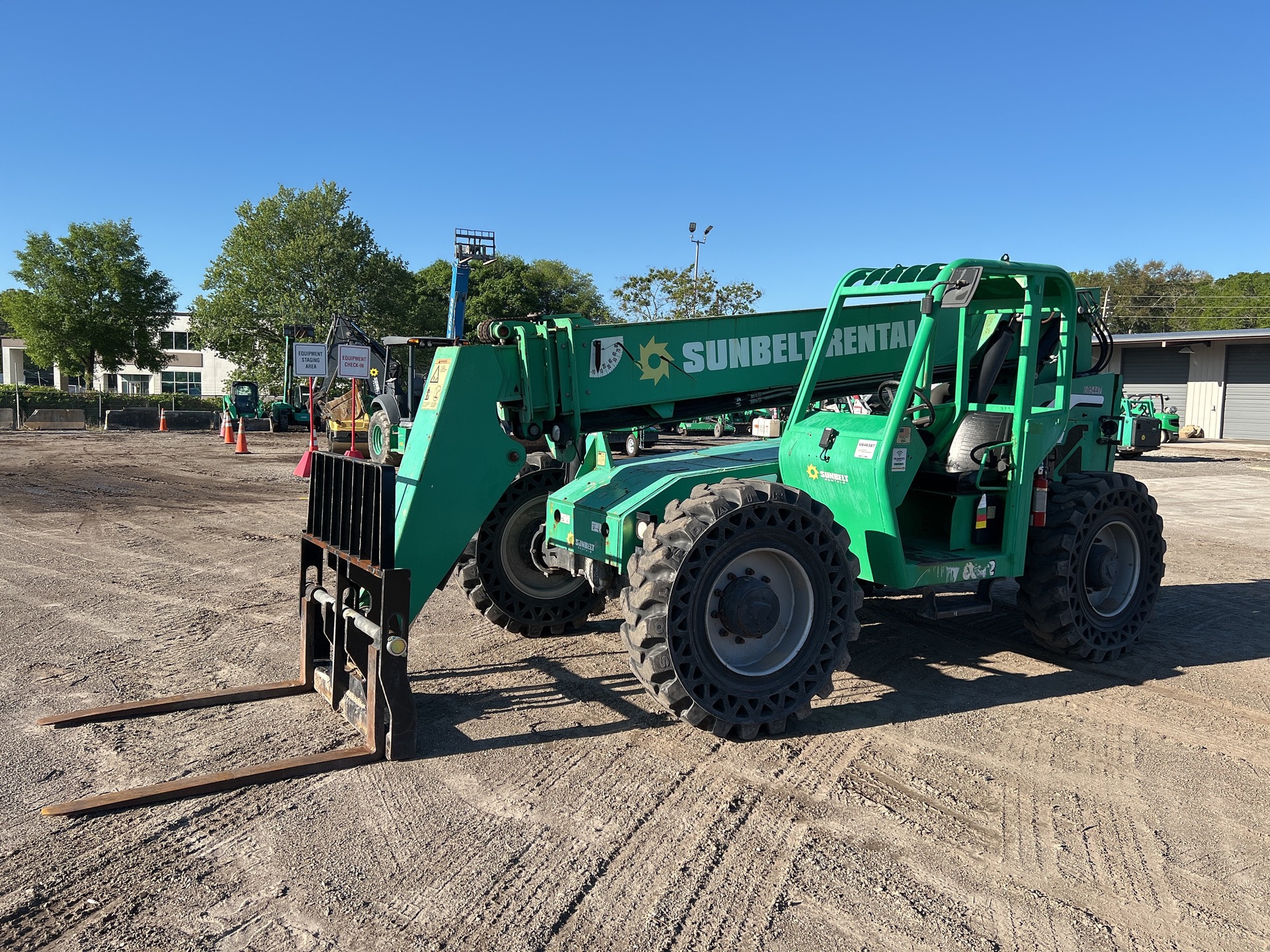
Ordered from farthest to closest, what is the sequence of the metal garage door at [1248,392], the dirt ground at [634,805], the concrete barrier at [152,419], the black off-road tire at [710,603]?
1. the concrete barrier at [152,419]
2. the metal garage door at [1248,392]
3. the black off-road tire at [710,603]
4. the dirt ground at [634,805]

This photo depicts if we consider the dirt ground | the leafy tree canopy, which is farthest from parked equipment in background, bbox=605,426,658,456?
the leafy tree canopy

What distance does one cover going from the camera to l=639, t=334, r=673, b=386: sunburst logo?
5812 mm

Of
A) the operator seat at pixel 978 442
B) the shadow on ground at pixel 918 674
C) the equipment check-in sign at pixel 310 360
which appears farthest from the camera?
the equipment check-in sign at pixel 310 360

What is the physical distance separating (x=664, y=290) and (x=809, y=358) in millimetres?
44377

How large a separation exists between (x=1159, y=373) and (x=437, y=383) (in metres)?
42.2

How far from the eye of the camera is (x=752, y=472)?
5957mm

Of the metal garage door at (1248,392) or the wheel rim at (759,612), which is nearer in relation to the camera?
the wheel rim at (759,612)

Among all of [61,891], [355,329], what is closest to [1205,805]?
[61,891]

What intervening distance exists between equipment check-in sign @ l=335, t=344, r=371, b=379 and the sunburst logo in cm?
711

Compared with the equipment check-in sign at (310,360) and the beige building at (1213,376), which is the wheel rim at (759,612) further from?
the beige building at (1213,376)

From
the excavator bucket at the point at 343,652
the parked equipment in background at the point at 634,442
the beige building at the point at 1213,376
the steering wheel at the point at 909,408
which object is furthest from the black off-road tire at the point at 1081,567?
the beige building at the point at 1213,376

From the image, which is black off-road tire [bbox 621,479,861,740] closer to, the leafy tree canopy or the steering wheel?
the steering wheel

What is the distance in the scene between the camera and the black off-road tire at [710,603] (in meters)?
4.79

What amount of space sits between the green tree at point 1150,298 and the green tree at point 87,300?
6002 cm
